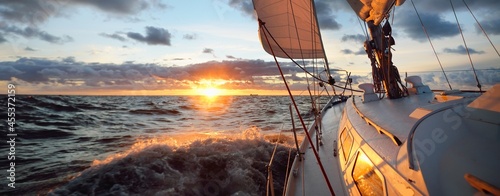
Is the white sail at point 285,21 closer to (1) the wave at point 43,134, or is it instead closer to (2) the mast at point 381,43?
(2) the mast at point 381,43

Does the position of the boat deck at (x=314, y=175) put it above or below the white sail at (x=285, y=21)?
below

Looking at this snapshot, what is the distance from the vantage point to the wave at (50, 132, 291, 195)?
249 inches

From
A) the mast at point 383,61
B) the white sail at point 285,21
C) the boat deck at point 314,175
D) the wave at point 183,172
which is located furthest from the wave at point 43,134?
the mast at point 383,61

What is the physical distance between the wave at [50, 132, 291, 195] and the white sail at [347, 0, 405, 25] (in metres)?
4.83

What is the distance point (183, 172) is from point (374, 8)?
6489 millimetres

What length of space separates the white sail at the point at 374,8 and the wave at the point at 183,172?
4832mm

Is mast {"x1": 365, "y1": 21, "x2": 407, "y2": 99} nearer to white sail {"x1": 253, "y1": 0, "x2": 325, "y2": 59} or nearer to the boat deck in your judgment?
white sail {"x1": 253, "y1": 0, "x2": 325, "y2": 59}

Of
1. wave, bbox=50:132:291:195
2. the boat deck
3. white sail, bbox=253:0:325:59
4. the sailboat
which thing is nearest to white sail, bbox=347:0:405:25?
white sail, bbox=253:0:325:59

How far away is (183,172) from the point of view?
23.9 feet

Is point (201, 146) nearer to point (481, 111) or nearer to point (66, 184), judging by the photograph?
point (66, 184)

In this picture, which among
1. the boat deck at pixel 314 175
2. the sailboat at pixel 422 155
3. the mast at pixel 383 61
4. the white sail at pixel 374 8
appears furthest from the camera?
the mast at pixel 383 61

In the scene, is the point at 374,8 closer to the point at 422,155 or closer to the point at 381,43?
the point at 381,43

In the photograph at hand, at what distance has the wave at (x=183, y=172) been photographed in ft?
20.7

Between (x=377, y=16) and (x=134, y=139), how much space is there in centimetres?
1242
